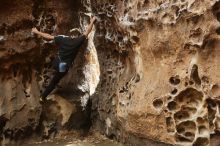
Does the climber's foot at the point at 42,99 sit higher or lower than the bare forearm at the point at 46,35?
lower

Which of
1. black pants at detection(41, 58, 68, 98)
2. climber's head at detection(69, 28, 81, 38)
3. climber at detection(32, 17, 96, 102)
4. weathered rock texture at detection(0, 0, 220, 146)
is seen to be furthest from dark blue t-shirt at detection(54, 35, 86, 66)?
climber's head at detection(69, 28, 81, 38)

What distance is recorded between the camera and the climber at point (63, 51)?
605 centimetres

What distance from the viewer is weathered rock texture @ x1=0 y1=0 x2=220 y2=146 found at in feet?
13.5

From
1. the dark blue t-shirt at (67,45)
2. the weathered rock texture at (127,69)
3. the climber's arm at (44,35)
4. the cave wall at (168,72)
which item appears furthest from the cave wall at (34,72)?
the cave wall at (168,72)

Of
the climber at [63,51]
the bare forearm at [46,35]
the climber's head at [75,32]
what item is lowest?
the climber at [63,51]

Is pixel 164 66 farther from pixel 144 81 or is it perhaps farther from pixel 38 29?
pixel 38 29

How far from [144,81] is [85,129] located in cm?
215

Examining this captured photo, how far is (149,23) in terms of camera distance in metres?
4.70

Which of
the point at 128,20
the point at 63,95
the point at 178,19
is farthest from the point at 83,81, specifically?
the point at 178,19

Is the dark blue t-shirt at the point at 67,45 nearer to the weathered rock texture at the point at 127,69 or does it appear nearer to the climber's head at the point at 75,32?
the weathered rock texture at the point at 127,69

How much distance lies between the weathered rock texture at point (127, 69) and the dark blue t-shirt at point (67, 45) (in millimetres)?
400

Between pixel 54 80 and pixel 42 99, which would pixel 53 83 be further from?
pixel 42 99

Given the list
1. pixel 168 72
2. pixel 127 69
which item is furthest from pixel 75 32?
pixel 168 72

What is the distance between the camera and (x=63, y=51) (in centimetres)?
607
